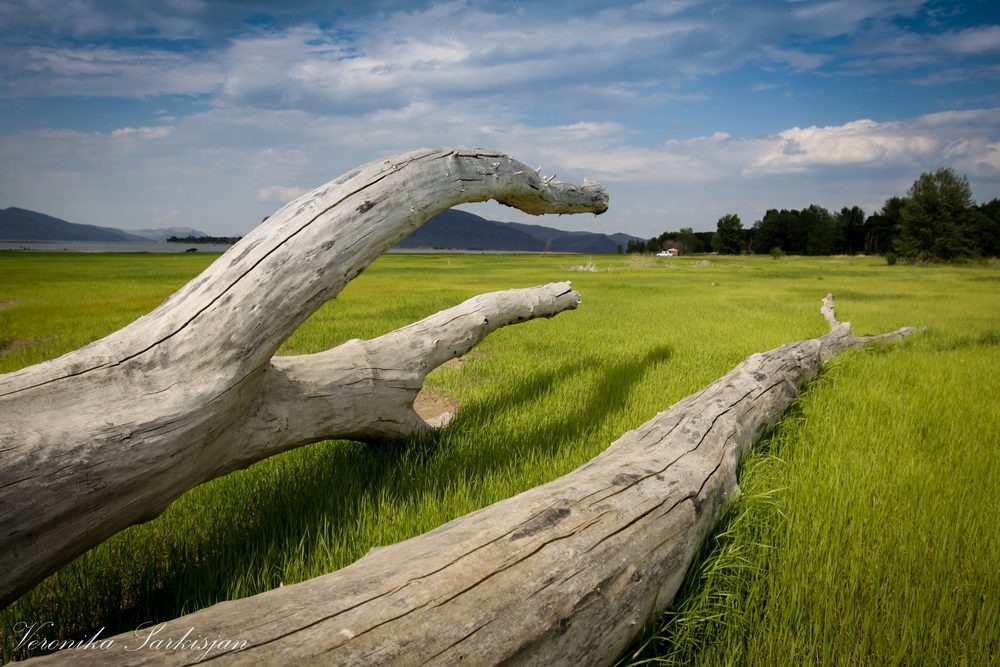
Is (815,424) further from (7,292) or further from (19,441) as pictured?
(7,292)

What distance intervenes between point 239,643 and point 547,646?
0.89 metres

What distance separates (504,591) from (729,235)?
111 meters

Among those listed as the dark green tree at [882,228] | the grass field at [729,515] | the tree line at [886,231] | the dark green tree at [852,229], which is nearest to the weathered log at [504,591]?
the grass field at [729,515]

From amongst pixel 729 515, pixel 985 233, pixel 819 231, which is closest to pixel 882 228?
pixel 819 231

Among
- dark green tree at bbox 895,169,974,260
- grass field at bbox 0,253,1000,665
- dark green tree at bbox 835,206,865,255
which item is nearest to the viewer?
grass field at bbox 0,253,1000,665

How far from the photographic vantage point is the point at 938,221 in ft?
160

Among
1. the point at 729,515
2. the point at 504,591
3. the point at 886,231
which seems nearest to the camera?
the point at 504,591

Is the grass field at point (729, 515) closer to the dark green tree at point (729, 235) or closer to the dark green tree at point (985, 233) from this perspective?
the dark green tree at point (985, 233)

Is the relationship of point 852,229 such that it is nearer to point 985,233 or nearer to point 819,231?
point 819,231

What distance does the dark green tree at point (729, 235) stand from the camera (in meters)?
99.2

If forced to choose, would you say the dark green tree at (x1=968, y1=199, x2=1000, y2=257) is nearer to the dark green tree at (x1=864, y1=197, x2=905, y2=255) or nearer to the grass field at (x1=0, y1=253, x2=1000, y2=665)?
the dark green tree at (x1=864, y1=197, x2=905, y2=255)

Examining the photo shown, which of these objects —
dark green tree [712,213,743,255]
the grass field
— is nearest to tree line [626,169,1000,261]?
dark green tree [712,213,743,255]

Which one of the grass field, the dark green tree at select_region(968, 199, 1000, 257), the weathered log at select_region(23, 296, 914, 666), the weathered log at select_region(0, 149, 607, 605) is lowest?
the grass field

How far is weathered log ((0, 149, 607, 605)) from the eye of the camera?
73.9 inches
